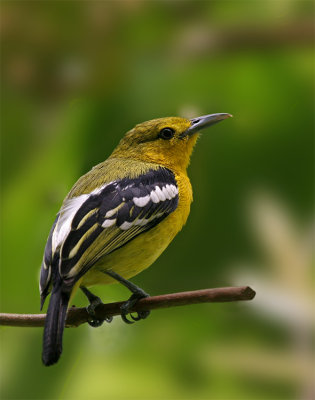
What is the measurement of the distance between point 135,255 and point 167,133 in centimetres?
28

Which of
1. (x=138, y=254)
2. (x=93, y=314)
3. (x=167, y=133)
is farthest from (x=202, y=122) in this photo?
(x=93, y=314)

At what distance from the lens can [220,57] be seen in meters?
1.44

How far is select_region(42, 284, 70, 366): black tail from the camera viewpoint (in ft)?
1.95

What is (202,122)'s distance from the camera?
0.98 meters

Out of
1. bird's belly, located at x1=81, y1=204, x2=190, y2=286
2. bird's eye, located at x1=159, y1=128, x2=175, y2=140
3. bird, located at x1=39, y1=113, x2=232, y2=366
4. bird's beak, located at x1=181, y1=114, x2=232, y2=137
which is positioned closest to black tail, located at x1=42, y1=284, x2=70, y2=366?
bird, located at x1=39, y1=113, x2=232, y2=366

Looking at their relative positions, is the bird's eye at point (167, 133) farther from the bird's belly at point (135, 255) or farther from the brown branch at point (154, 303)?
the brown branch at point (154, 303)

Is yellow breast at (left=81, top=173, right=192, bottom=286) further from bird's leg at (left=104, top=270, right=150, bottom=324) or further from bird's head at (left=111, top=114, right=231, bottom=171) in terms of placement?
bird's head at (left=111, top=114, right=231, bottom=171)

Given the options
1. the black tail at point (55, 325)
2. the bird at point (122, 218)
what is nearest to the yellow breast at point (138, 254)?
the bird at point (122, 218)

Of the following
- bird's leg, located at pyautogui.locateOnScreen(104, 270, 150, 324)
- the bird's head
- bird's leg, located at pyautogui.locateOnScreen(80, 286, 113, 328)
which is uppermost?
the bird's head

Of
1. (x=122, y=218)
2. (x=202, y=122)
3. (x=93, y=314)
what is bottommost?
(x=93, y=314)

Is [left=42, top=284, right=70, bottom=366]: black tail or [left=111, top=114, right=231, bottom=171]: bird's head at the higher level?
[left=111, top=114, right=231, bottom=171]: bird's head

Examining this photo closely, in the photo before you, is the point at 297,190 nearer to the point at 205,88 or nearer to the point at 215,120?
the point at 205,88

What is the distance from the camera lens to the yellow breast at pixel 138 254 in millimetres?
865

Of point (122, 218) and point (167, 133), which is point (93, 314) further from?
point (167, 133)
